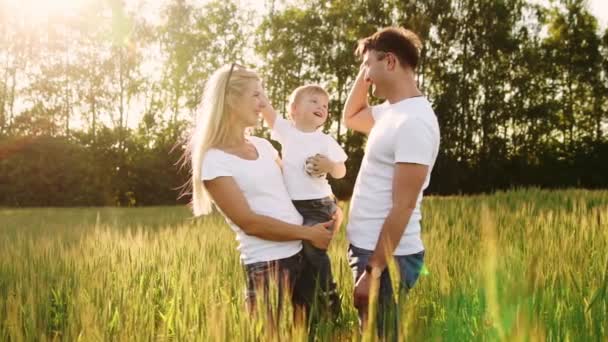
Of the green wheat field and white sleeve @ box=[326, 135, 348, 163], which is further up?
white sleeve @ box=[326, 135, 348, 163]

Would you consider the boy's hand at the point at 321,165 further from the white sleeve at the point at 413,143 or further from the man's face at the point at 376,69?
the white sleeve at the point at 413,143

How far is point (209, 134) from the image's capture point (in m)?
2.69

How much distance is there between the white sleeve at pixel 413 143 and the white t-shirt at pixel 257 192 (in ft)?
2.01

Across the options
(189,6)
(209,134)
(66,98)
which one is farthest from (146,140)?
(209,134)

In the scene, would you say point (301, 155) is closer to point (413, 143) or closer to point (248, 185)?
point (248, 185)

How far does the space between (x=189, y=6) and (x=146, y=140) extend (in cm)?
861

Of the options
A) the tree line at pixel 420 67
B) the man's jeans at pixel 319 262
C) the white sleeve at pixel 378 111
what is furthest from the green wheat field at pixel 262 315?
the tree line at pixel 420 67

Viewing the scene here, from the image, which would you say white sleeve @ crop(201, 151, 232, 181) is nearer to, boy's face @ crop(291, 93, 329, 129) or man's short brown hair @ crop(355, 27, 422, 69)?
man's short brown hair @ crop(355, 27, 422, 69)

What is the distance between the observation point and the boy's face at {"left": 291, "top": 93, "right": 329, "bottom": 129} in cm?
341

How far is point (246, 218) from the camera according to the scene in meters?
2.55

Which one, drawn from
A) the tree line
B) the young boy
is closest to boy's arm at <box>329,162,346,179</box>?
the young boy

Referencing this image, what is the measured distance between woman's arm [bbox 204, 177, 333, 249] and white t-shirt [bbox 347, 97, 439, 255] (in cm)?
24

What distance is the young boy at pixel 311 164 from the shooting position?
2.74 m

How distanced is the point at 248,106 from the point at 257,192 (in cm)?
39
